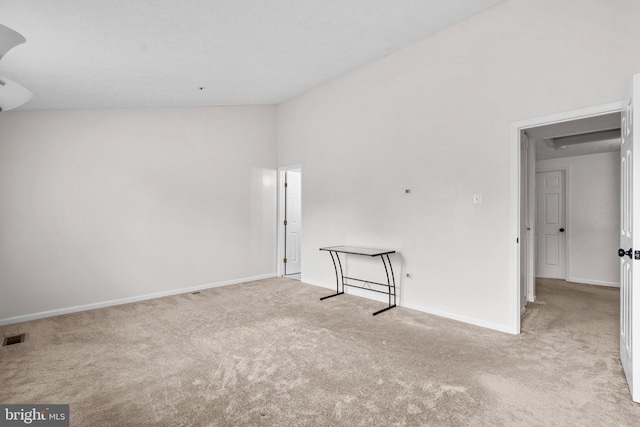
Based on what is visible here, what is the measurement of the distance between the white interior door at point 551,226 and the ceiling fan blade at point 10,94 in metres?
7.32

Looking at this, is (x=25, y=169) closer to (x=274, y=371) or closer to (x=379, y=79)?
(x=274, y=371)

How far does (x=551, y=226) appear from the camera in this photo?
5859 mm

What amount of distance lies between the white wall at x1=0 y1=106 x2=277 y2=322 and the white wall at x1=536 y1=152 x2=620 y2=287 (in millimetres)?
5256

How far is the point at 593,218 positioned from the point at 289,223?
5.22 metres

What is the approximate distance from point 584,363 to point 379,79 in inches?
146

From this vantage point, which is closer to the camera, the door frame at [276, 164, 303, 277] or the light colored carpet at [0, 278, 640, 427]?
the light colored carpet at [0, 278, 640, 427]

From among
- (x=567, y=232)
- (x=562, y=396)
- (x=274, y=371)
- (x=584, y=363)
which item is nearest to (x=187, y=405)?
(x=274, y=371)

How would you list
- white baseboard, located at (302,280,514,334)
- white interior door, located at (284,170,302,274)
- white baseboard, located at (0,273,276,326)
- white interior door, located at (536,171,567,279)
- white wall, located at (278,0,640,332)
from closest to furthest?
white wall, located at (278,0,640,332) < white baseboard, located at (302,280,514,334) < white baseboard, located at (0,273,276,326) < white interior door, located at (536,171,567,279) < white interior door, located at (284,170,302,274)

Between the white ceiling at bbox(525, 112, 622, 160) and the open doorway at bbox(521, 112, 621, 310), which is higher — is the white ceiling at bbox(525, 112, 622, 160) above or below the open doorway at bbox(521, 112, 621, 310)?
above

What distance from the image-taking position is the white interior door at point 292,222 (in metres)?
6.14

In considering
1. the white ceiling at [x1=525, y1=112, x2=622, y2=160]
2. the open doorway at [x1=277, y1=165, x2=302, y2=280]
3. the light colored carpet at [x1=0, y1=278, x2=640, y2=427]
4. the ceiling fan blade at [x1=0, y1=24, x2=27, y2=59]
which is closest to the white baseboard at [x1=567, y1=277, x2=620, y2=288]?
the light colored carpet at [x1=0, y1=278, x2=640, y2=427]

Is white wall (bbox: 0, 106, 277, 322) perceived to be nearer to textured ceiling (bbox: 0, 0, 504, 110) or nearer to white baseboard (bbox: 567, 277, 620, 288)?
textured ceiling (bbox: 0, 0, 504, 110)

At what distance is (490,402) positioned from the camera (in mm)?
2051

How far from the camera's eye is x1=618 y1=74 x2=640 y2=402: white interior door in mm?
2020
